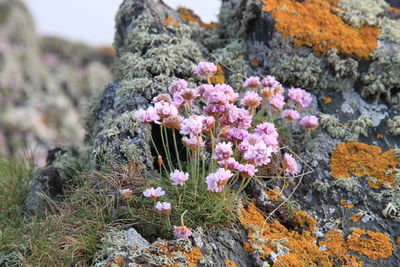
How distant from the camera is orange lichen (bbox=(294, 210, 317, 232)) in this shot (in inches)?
130

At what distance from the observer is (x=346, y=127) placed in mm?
4145

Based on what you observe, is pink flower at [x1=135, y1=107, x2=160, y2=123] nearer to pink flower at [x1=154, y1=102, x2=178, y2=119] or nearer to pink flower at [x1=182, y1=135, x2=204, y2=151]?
pink flower at [x1=154, y1=102, x2=178, y2=119]

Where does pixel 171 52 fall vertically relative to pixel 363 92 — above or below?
above

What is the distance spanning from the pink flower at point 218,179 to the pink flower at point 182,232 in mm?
302

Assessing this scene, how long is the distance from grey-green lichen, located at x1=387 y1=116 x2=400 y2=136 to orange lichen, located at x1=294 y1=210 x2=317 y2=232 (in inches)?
53.7

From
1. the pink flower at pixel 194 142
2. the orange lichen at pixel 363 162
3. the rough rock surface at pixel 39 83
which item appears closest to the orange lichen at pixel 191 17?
the orange lichen at pixel 363 162

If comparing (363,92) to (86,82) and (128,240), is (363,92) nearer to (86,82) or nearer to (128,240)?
(128,240)

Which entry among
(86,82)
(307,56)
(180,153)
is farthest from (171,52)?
(86,82)

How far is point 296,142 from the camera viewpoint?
13.2ft

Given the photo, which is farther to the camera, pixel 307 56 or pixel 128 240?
pixel 307 56

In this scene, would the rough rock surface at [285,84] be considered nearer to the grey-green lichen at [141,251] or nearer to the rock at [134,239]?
the grey-green lichen at [141,251]

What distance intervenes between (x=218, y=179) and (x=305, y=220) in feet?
A: 3.27

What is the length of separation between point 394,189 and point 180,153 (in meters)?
1.80

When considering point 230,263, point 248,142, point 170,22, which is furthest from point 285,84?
point 230,263
